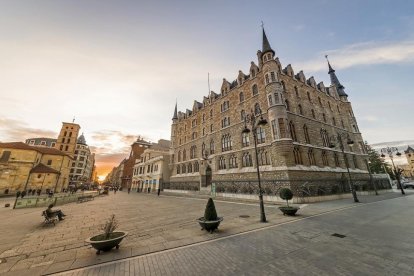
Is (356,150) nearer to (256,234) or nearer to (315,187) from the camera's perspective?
(315,187)

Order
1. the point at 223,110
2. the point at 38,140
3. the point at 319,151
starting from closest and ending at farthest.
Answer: the point at 319,151 → the point at 223,110 → the point at 38,140

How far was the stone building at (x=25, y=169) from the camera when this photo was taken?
35.9m

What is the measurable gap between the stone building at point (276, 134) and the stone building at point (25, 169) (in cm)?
3105

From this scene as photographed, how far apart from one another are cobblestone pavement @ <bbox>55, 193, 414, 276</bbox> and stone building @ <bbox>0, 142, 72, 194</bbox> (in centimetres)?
4942

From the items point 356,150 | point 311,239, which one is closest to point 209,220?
point 311,239

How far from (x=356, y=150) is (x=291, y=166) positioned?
77.3 ft

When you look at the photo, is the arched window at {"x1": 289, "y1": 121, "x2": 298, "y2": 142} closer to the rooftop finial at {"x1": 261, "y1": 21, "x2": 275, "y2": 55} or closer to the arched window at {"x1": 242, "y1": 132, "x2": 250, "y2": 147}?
the arched window at {"x1": 242, "y1": 132, "x2": 250, "y2": 147}

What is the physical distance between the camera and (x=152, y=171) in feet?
165

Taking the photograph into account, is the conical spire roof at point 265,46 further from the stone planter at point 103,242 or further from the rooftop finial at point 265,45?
the stone planter at point 103,242

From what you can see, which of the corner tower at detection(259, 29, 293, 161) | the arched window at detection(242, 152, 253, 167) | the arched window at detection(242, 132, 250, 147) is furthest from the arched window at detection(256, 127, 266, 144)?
the arched window at detection(242, 152, 253, 167)

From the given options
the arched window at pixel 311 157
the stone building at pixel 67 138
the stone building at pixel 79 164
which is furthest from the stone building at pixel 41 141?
the arched window at pixel 311 157

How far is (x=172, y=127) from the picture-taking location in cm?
4825

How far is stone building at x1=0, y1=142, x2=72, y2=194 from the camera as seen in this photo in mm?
35875

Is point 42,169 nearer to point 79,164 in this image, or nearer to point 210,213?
point 79,164
